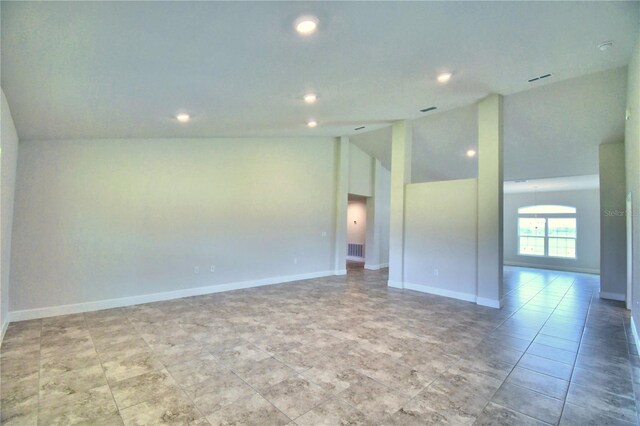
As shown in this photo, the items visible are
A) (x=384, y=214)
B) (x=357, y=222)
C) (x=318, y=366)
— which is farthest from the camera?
(x=357, y=222)

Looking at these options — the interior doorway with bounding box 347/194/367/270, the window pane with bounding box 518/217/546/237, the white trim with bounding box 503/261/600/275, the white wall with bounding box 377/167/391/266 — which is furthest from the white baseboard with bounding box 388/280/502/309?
the window pane with bounding box 518/217/546/237

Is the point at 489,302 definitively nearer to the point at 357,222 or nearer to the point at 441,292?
the point at 441,292

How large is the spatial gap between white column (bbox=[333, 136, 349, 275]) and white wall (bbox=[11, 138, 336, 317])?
54 cm

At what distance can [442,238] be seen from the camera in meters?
5.94

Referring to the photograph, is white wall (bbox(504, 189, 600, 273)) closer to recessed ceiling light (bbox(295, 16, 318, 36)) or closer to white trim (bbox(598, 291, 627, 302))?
white trim (bbox(598, 291, 627, 302))

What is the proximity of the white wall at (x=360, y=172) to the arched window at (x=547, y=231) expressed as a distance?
6760mm

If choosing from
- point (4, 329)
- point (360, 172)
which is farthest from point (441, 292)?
point (4, 329)

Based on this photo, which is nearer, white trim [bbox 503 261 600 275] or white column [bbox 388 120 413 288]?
white column [bbox 388 120 413 288]

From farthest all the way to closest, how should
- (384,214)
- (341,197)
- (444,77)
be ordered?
(384,214), (341,197), (444,77)

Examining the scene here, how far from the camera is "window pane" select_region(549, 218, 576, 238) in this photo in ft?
34.8

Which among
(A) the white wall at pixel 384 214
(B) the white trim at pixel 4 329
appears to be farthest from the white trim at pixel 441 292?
(B) the white trim at pixel 4 329

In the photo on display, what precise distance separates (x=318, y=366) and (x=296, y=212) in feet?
14.5

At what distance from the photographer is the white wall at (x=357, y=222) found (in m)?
11.0

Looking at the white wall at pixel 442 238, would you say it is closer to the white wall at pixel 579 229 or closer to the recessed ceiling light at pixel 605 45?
the recessed ceiling light at pixel 605 45
